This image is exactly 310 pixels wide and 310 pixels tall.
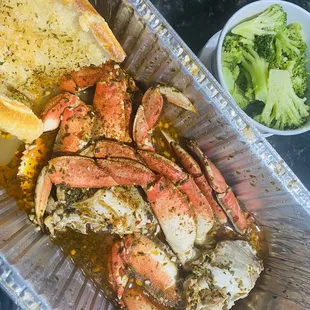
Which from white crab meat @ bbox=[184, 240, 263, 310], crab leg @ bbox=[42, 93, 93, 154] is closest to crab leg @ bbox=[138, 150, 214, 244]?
white crab meat @ bbox=[184, 240, 263, 310]

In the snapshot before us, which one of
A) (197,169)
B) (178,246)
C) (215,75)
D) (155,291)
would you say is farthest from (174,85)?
(155,291)

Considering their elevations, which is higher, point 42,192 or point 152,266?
point 42,192

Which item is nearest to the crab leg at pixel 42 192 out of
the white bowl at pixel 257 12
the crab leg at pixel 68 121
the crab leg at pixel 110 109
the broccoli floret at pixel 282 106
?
the crab leg at pixel 68 121

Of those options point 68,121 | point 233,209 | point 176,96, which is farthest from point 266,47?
point 68,121

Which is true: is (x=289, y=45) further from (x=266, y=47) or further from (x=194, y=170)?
(x=194, y=170)

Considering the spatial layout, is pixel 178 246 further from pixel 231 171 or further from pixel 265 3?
pixel 265 3

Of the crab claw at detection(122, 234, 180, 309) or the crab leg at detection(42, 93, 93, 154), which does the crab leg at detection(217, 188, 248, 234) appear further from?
the crab leg at detection(42, 93, 93, 154)

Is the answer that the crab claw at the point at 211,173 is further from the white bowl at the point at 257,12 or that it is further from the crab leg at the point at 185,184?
the white bowl at the point at 257,12
